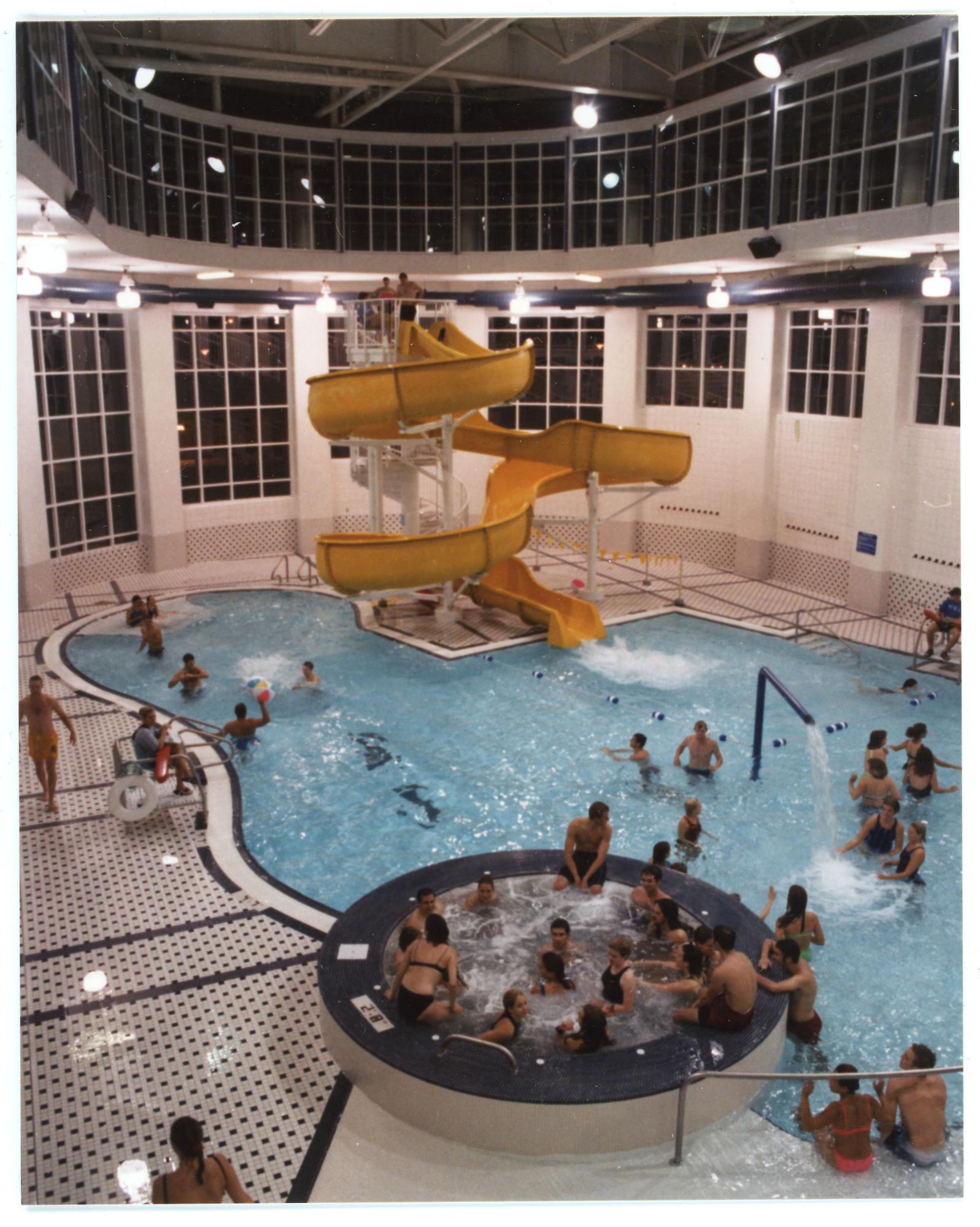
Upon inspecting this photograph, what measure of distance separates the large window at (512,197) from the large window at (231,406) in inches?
136

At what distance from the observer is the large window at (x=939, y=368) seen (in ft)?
39.1

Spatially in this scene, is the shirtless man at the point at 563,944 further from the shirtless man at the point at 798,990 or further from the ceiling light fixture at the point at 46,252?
the ceiling light fixture at the point at 46,252

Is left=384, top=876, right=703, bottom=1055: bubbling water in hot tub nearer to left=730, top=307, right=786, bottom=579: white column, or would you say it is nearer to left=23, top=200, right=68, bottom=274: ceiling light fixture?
left=23, top=200, right=68, bottom=274: ceiling light fixture

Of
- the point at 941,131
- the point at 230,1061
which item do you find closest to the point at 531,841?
the point at 230,1061

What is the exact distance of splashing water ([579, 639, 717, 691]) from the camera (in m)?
11.2

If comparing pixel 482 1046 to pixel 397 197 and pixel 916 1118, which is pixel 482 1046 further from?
pixel 397 197

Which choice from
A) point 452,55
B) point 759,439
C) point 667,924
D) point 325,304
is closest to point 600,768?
point 667,924

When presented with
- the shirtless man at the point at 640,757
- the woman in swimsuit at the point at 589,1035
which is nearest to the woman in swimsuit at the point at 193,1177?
the woman in swimsuit at the point at 589,1035

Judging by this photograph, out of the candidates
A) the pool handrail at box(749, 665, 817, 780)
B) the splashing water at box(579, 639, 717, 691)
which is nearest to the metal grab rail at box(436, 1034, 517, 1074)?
the pool handrail at box(749, 665, 817, 780)

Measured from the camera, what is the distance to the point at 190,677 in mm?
10648

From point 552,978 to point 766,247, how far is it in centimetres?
925

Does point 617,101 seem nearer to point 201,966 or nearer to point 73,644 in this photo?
point 73,644

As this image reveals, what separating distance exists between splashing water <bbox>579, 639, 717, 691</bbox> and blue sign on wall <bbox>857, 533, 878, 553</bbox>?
279cm

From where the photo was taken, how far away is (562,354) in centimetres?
1708
